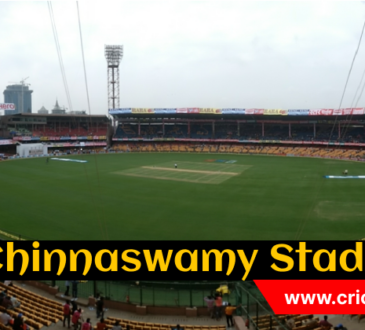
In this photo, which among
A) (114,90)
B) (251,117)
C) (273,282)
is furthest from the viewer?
(114,90)

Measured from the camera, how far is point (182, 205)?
28.1m

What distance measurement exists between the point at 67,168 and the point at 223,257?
1874 inches

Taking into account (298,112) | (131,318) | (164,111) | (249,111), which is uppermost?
(164,111)

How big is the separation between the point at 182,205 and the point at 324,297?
21.4m

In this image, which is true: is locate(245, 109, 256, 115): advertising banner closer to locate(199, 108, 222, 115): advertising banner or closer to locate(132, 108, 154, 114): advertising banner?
locate(199, 108, 222, 115): advertising banner

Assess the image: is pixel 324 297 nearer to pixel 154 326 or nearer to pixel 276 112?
pixel 154 326

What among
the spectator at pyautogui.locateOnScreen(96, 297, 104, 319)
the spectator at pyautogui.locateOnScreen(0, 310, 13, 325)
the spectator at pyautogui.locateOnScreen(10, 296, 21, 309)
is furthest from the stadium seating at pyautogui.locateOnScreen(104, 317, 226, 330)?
the spectator at pyautogui.locateOnScreen(10, 296, 21, 309)

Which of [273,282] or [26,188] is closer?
[273,282]

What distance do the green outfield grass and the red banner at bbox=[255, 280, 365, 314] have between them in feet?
42.0

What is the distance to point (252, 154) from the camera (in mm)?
75062

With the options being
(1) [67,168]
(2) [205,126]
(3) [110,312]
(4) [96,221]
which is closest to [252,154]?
(2) [205,126]

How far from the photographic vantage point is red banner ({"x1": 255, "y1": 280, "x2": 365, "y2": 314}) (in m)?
6.94

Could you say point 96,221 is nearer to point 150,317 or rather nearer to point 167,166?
point 150,317

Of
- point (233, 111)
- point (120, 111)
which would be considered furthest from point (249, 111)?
point (120, 111)
